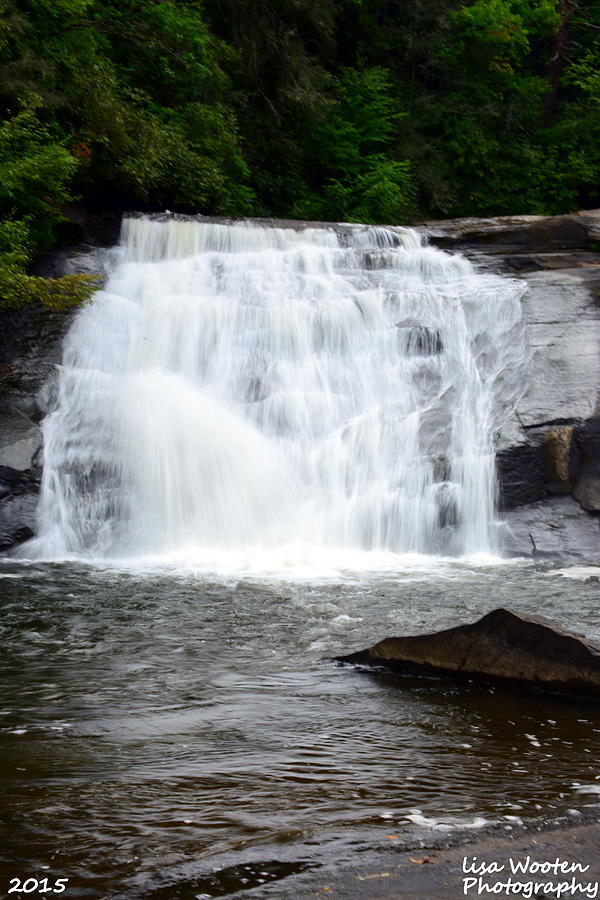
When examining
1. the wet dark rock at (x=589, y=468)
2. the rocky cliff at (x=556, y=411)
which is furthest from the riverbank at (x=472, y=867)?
the wet dark rock at (x=589, y=468)

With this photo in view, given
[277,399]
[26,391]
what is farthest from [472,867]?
[26,391]

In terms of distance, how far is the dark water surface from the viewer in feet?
9.96

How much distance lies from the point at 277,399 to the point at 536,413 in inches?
138

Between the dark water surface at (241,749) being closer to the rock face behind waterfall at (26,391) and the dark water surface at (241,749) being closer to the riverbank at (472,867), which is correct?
the riverbank at (472,867)

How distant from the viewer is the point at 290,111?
22047 millimetres

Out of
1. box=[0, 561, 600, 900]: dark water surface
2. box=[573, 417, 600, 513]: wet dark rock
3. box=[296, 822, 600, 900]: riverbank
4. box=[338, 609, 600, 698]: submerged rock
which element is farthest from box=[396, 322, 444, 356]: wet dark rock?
box=[296, 822, 600, 900]: riverbank

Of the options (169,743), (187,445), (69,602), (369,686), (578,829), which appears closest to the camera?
(578,829)

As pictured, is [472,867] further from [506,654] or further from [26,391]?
[26,391]

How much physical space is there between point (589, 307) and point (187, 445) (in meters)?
6.56

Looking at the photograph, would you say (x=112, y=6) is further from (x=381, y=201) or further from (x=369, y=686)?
(x=369, y=686)

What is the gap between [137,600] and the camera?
7.91 m

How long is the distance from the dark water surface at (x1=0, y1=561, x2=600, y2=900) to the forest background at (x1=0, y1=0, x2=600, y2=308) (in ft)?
21.9

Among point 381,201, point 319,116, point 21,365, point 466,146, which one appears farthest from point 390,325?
point 466,146

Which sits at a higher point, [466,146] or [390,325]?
[466,146]
